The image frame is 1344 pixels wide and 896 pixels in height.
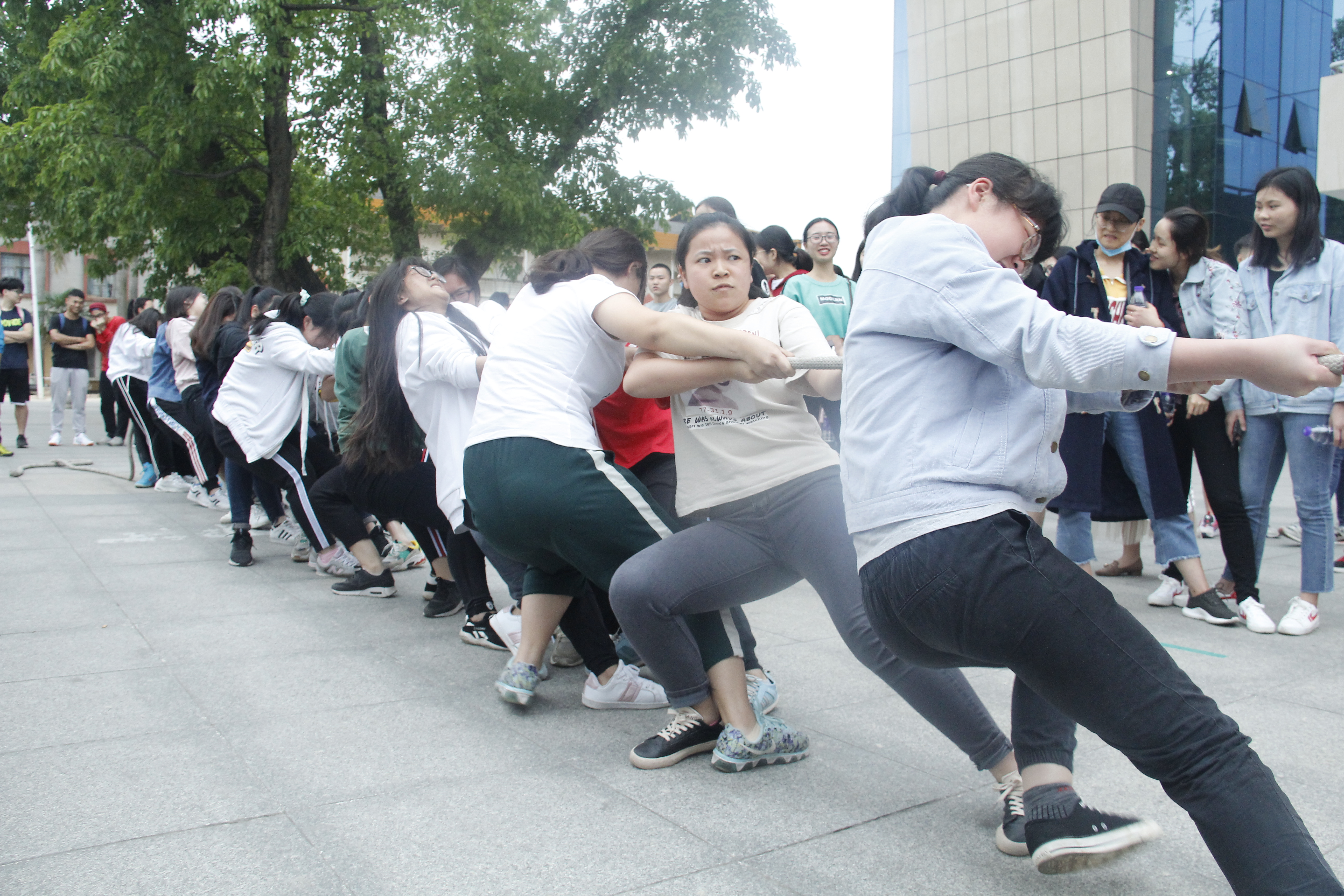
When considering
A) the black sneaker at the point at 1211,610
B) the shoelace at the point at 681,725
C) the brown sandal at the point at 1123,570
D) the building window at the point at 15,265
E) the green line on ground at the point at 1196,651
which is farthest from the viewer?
the building window at the point at 15,265

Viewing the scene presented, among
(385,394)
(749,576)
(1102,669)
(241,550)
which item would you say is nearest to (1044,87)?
(241,550)

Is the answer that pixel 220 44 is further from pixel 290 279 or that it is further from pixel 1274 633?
pixel 1274 633

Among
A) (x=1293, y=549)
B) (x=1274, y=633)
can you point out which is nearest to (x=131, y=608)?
(x=1274, y=633)

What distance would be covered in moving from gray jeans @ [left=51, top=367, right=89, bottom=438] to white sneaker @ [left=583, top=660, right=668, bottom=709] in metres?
12.7

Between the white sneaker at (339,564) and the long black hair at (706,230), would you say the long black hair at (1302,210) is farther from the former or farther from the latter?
the white sneaker at (339,564)

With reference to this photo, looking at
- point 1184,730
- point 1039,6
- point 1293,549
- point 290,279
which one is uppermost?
point 1039,6

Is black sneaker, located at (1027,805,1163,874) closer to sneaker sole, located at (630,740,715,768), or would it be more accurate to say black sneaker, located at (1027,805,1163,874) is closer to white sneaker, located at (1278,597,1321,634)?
sneaker sole, located at (630,740,715,768)

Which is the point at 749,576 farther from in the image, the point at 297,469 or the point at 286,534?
the point at 286,534

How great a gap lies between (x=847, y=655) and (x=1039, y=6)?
25448 millimetres

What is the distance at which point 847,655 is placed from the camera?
431cm

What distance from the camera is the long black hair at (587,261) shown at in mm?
3494

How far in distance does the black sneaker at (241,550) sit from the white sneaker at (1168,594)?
503cm

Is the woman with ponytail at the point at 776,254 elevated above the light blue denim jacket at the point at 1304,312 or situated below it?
above

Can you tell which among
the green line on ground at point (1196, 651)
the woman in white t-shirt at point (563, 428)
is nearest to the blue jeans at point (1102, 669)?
the woman in white t-shirt at point (563, 428)
